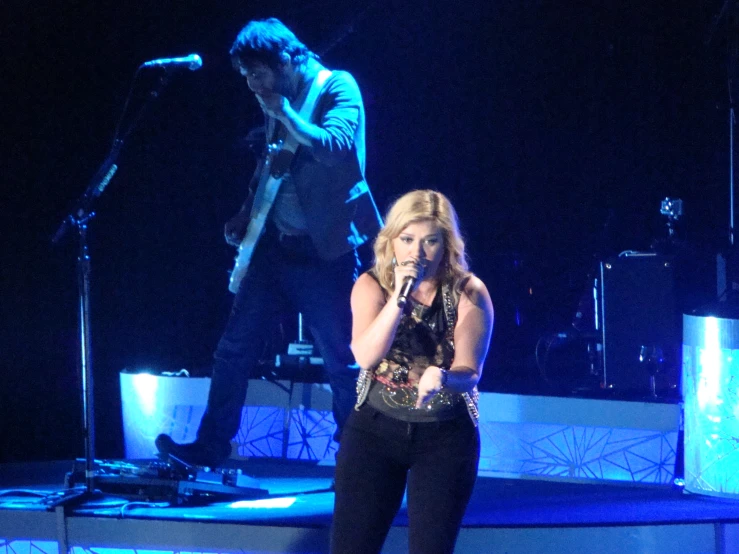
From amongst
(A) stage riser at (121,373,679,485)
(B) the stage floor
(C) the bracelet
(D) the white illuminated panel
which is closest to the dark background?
(A) stage riser at (121,373,679,485)

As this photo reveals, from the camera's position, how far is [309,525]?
399 centimetres

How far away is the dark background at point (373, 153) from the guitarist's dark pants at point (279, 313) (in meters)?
1.57

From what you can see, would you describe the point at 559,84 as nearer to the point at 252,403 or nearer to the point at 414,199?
the point at 252,403

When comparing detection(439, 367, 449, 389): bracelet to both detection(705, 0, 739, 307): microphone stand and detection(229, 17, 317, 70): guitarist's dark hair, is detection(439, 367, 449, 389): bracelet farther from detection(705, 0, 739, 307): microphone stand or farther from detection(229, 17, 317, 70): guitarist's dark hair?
detection(705, 0, 739, 307): microphone stand

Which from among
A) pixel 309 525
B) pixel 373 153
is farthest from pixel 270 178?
pixel 373 153

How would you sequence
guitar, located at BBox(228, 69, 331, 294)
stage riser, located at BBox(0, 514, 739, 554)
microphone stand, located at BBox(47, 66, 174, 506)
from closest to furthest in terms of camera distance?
stage riser, located at BBox(0, 514, 739, 554)
microphone stand, located at BBox(47, 66, 174, 506)
guitar, located at BBox(228, 69, 331, 294)

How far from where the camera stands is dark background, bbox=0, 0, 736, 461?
6273 mm

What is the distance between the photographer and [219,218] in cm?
699

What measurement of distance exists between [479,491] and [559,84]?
12.8 feet

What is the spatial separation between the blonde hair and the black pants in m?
0.46

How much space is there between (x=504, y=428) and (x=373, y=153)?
2768 millimetres

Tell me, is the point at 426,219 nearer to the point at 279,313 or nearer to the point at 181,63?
the point at 279,313

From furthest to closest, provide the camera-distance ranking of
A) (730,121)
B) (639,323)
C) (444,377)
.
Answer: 1. (730,121)
2. (639,323)
3. (444,377)

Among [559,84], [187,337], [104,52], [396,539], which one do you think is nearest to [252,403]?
[187,337]
